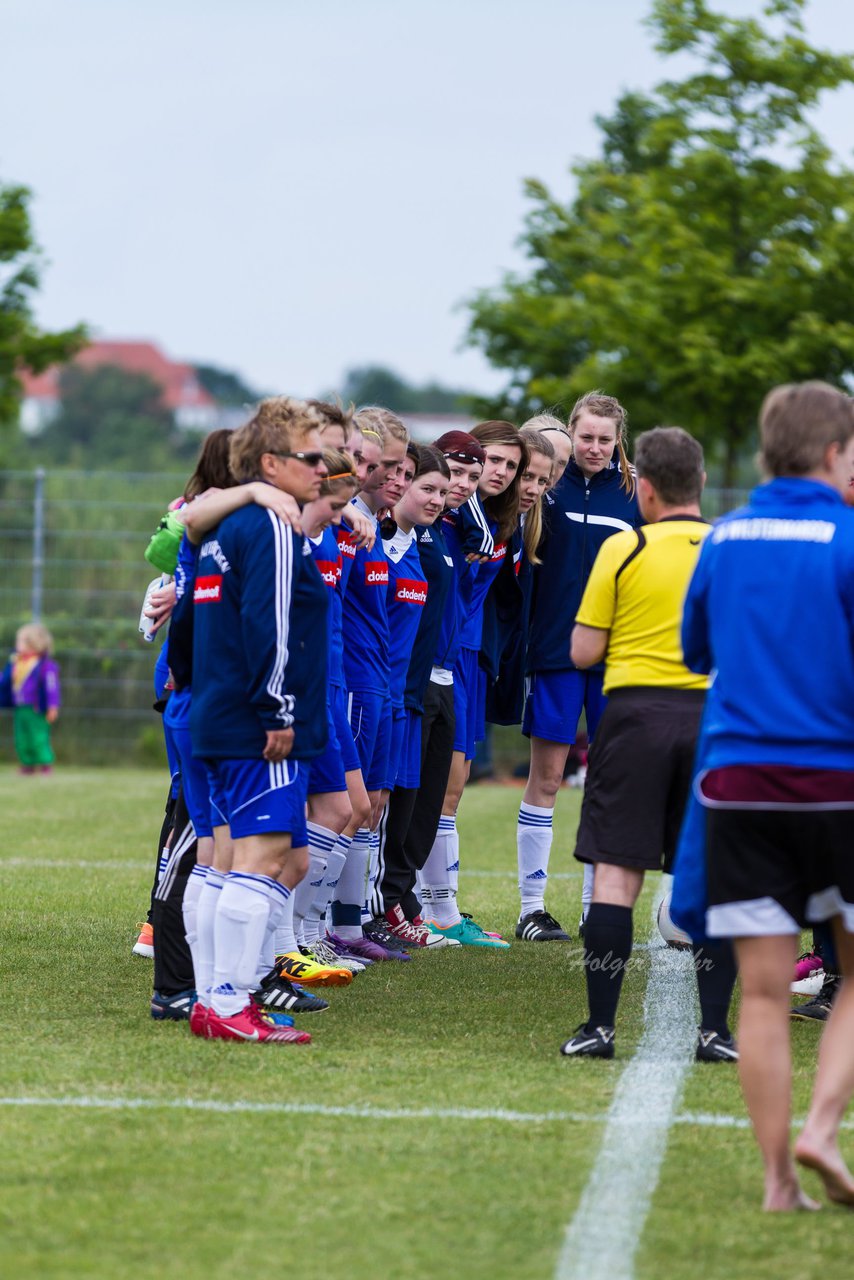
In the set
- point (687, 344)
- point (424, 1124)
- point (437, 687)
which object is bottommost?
point (424, 1124)

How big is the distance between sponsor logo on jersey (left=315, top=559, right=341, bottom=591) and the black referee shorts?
142 cm

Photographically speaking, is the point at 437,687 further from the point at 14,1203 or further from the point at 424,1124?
the point at 14,1203

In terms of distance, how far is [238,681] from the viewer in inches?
205

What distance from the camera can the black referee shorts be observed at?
16.8 feet

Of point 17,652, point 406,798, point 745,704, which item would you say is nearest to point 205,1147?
point 745,704

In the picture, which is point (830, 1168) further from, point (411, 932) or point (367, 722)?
point (411, 932)

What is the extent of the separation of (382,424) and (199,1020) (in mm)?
2583

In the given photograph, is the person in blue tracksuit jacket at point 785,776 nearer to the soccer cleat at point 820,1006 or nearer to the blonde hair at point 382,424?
the soccer cleat at point 820,1006

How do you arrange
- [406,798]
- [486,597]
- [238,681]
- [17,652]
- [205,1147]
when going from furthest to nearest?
[17,652] < [486,597] < [406,798] < [238,681] < [205,1147]

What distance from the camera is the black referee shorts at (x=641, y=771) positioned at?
5.12 m

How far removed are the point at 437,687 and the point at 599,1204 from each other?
399 cm

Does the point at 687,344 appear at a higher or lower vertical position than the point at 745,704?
higher

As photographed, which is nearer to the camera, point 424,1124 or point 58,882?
point 424,1124

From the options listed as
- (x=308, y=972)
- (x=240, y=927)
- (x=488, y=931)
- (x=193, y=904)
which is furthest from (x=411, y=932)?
(x=240, y=927)
